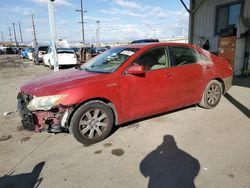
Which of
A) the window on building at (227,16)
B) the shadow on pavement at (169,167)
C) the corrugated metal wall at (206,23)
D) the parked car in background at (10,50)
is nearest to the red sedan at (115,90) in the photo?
the shadow on pavement at (169,167)

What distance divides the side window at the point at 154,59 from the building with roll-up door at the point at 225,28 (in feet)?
21.2

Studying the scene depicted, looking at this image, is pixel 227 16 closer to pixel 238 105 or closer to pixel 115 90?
pixel 238 105

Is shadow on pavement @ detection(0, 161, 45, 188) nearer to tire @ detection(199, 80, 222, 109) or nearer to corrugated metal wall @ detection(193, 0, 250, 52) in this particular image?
tire @ detection(199, 80, 222, 109)

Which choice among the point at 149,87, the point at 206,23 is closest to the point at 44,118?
the point at 149,87

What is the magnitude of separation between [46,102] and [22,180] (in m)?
1.16

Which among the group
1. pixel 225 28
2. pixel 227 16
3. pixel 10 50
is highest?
pixel 227 16

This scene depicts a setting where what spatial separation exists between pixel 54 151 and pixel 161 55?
8.80ft

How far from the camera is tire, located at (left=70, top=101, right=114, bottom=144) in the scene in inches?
141

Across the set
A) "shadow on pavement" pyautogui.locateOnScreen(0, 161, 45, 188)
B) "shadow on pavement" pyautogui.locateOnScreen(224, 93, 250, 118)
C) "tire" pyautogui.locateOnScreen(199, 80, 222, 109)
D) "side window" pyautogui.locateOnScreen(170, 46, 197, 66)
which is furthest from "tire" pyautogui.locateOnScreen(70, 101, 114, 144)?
"shadow on pavement" pyautogui.locateOnScreen(224, 93, 250, 118)

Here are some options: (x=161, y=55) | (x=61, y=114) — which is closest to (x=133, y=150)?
(x=61, y=114)

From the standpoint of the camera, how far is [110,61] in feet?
14.4

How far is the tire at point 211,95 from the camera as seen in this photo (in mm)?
5182

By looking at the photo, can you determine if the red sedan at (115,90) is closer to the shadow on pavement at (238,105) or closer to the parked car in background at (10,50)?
the shadow on pavement at (238,105)

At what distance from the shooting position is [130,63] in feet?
13.1
